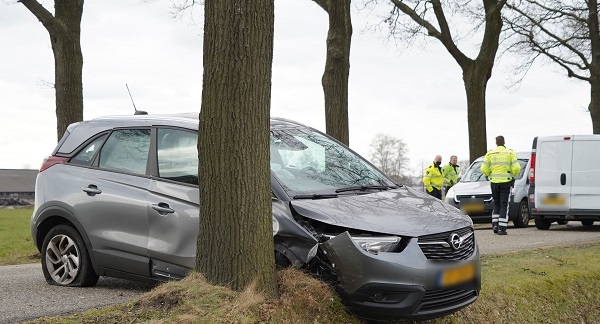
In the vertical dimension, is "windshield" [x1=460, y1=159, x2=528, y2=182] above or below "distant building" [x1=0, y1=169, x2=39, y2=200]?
→ above

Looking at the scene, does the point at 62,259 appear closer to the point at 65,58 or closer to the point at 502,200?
the point at 65,58

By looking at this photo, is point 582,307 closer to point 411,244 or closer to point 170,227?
point 411,244

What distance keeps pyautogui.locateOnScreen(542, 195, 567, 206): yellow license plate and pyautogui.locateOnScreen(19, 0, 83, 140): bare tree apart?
9631 mm

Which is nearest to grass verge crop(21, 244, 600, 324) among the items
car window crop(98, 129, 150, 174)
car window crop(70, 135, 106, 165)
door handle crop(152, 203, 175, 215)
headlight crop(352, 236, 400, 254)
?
headlight crop(352, 236, 400, 254)

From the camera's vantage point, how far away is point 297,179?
6793 mm

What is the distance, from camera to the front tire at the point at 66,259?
760 centimetres

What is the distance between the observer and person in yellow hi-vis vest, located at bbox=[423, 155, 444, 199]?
66.4 feet

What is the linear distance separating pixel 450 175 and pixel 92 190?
578 inches

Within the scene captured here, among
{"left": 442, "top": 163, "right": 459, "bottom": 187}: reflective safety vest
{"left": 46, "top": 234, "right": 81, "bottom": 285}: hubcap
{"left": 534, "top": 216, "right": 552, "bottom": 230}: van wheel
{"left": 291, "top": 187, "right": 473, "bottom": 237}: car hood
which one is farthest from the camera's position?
{"left": 442, "top": 163, "right": 459, "bottom": 187}: reflective safety vest

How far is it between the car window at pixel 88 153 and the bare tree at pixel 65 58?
5219mm

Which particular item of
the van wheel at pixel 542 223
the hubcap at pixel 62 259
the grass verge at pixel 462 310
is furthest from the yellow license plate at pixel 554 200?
the hubcap at pixel 62 259

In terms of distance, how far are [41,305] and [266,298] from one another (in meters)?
2.04

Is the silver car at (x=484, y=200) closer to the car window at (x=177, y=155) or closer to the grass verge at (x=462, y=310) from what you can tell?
the grass verge at (x=462, y=310)

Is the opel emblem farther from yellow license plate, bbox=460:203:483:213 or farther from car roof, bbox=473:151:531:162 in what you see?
car roof, bbox=473:151:531:162
